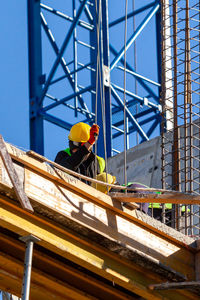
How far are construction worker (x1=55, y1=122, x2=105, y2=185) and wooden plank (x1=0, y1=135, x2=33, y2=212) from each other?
3.45 meters

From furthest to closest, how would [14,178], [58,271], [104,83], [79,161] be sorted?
[104,83] → [79,161] → [58,271] → [14,178]

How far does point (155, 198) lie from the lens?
31.8 ft

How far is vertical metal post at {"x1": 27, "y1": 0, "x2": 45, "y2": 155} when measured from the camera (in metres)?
26.9

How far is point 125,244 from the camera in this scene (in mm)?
9367

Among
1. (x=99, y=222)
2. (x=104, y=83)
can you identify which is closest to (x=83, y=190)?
(x=99, y=222)

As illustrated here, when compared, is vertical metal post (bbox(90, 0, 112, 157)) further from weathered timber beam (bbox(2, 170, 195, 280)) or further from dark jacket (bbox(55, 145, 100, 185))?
weathered timber beam (bbox(2, 170, 195, 280))

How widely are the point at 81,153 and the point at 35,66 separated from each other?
15.6 metres

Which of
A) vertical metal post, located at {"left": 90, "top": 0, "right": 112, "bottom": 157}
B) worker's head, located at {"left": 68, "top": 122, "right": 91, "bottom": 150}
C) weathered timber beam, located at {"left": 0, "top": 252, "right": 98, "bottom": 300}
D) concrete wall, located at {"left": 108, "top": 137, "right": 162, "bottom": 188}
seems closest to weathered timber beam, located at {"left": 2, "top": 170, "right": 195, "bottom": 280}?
weathered timber beam, located at {"left": 0, "top": 252, "right": 98, "bottom": 300}

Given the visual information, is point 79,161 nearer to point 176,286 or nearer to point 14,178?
point 176,286

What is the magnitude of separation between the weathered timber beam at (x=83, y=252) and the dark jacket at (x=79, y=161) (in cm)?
247

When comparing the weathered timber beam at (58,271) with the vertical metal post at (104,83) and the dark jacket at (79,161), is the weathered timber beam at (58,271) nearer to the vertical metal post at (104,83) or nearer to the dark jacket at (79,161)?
the dark jacket at (79,161)

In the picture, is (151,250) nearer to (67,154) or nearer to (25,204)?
(25,204)

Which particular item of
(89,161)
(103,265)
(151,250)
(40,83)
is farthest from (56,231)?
(40,83)

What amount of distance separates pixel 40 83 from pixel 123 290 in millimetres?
17815
